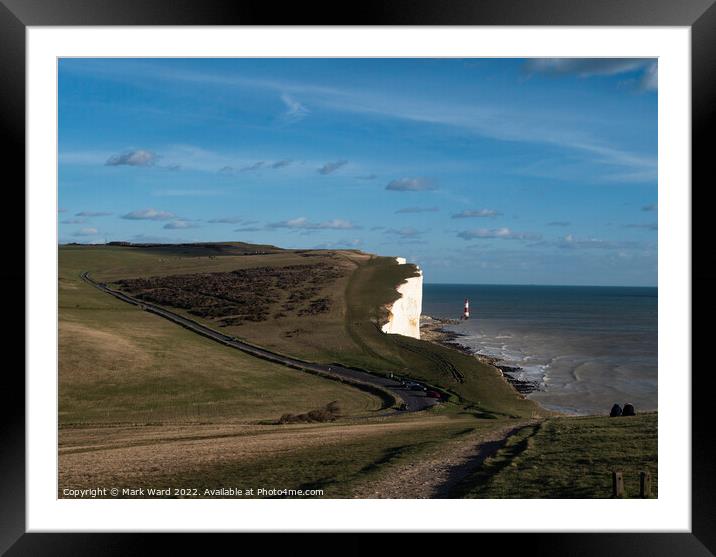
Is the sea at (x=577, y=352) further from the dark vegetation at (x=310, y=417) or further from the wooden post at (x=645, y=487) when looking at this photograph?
the wooden post at (x=645, y=487)

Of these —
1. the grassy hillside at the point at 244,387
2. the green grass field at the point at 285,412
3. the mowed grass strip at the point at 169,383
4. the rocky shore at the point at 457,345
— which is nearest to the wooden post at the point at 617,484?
the green grass field at the point at 285,412

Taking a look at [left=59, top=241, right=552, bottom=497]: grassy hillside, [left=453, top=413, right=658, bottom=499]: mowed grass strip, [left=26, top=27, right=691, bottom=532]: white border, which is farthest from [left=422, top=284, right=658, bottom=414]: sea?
[left=26, top=27, right=691, bottom=532]: white border

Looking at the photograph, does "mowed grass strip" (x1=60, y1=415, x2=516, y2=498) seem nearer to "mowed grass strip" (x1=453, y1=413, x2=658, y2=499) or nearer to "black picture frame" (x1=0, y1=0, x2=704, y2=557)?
"mowed grass strip" (x1=453, y1=413, x2=658, y2=499)

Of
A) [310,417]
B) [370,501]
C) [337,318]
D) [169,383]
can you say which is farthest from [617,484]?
[337,318]

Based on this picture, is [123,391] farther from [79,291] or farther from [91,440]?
[79,291]

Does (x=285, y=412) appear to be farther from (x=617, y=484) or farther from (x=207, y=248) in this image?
(x=207, y=248)
